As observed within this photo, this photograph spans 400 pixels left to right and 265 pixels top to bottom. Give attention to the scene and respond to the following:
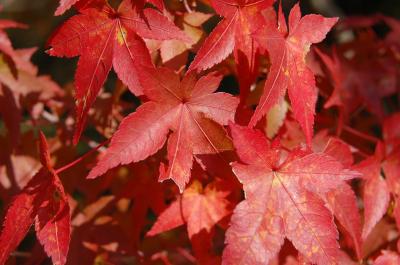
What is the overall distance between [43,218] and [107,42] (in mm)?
305

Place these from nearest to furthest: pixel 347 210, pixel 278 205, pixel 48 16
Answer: pixel 278 205 → pixel 347 210 → pixel 48 16

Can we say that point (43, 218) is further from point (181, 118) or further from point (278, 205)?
point (278, 205)

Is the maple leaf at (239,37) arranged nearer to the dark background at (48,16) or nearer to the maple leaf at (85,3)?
the maple leaf at (85,3)

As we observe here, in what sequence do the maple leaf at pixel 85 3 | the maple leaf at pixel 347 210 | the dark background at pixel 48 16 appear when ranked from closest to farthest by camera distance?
the maple leaf at pixel 85 3 → the maple leaf at pixel 347 210 → the dark background at pixel 48 16

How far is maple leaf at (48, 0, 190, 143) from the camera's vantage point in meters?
0.81

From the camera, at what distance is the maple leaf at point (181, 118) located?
81cm

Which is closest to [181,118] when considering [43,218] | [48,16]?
[43,218]

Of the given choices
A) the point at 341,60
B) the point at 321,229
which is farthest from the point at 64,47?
the point at 341,60

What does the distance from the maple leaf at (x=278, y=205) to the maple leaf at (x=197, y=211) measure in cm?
20

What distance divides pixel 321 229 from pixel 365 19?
967mm

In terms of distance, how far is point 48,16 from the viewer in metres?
3.94

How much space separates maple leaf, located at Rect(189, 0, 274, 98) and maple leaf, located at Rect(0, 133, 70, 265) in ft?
1.01

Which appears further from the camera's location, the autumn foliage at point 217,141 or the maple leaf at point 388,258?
the maple leaf at point 388,258

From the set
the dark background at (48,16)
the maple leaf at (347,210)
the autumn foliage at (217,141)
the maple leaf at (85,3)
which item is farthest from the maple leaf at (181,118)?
the dark background at (48,16)
